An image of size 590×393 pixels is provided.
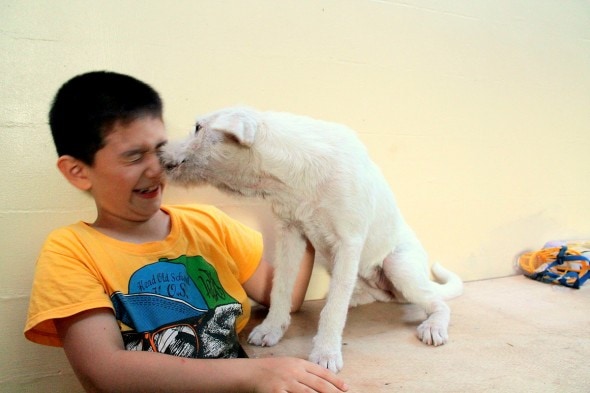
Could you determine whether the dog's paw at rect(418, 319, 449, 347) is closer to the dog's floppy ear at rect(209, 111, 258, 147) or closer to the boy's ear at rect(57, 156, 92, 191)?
the dog's floppy ear at rect(209, 111, 258, 147)

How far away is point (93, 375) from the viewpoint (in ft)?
3.08

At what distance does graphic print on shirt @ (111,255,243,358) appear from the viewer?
1.10 metres

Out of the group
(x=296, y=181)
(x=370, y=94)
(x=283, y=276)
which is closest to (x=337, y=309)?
(x=283, y=276)

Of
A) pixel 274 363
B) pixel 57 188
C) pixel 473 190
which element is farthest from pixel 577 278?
pixel 57 188

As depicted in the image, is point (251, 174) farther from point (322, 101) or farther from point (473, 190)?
point (473, 190)

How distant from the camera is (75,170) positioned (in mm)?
1150

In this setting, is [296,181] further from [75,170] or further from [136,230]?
[75,170]

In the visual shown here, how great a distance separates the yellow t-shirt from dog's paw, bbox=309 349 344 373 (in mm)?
284

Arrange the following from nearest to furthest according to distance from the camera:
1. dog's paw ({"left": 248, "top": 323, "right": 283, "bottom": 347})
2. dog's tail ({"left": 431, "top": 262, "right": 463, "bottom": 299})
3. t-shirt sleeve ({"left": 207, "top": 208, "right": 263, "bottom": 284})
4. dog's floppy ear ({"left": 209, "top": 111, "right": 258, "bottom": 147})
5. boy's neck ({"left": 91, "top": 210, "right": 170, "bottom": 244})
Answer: dog's floppy ear ({"left": 209, "top": 111, "right": 258, "bottom": 147}) → boy's neck ({"left": 91, "top": 210, "right": 170, "bottom": 244}) → dog's paw ({"left": 248, "top": 323, "right": 283, "bottom": 347}) → t-shirt sleeve ({"left": 207, "top": 208, "right": 263, "bottom": 284}) → dog's tail ({"left": 431, "top": 262, "right": 463, "bottom": 299})

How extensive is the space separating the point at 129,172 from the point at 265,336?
703mm

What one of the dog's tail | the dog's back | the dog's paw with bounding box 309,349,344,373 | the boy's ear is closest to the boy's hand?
the dog's paw with bounding box 309,349,344,373

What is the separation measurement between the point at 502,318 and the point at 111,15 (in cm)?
196

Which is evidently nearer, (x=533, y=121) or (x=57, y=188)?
(x=57, y=188)

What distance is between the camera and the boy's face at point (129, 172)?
1.11 metres
